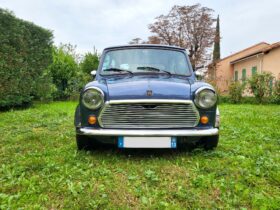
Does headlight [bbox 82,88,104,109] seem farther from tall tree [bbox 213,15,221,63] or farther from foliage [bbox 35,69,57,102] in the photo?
tall tree [bbox 213,15,221,63]

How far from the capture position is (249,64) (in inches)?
827

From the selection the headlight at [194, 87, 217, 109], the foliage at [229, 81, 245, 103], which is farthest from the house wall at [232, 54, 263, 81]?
the headlight at [194, 87, 217, 109]

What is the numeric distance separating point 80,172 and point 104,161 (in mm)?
424

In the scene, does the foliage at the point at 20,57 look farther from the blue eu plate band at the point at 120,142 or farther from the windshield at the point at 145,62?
the blue eu plate band at the point at 120,142

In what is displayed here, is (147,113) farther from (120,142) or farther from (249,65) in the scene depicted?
(249,65)

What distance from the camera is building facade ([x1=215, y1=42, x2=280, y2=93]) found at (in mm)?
15883

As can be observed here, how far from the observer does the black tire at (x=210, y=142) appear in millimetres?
3568

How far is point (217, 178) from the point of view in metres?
2.80

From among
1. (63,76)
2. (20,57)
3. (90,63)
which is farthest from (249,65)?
(20,57)

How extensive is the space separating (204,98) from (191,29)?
2502 cm

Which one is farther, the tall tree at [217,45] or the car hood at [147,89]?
the tall tree at [217,45]

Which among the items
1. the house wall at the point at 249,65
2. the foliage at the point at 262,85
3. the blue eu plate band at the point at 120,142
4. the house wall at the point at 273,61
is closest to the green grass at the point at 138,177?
the blue eu plate band at the point at 120,142

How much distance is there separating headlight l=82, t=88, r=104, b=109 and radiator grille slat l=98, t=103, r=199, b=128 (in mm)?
93

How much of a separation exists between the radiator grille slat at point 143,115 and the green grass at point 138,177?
17.9 inches
